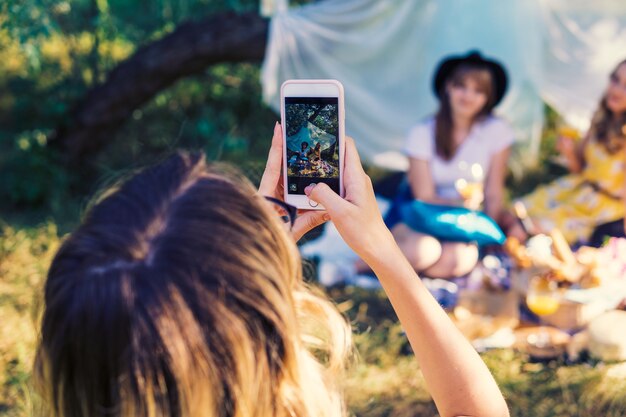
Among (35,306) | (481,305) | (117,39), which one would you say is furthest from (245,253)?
(117,39)

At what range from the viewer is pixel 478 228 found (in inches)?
117

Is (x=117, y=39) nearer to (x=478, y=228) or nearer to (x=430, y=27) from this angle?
(x=430, y=27)

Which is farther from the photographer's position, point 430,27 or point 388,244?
point 430,27

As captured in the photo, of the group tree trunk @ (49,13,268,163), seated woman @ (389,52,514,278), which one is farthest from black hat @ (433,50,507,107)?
tree trunk @ (49,13,268,163)

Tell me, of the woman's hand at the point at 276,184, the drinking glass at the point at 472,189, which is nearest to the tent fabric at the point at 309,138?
the woman's hand at the point at 276,184

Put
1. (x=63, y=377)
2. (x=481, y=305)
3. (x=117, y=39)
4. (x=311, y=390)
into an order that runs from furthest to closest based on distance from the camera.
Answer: (x=117, y=39)
(x=481, y=305)
(x=311, y=390)
(x=63, y=377)

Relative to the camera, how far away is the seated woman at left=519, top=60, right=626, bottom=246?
327 cm

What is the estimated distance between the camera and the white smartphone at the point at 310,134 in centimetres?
131

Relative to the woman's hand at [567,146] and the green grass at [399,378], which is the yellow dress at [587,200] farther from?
the green grass at [399,378]

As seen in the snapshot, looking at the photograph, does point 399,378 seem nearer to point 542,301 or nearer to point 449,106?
point 542,301

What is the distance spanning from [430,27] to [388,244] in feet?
10.5

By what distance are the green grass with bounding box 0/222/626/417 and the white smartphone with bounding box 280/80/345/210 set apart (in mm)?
1153

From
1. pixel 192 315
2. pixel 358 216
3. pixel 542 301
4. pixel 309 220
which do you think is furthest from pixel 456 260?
pixel 192 315

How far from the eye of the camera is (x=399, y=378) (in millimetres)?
2664
